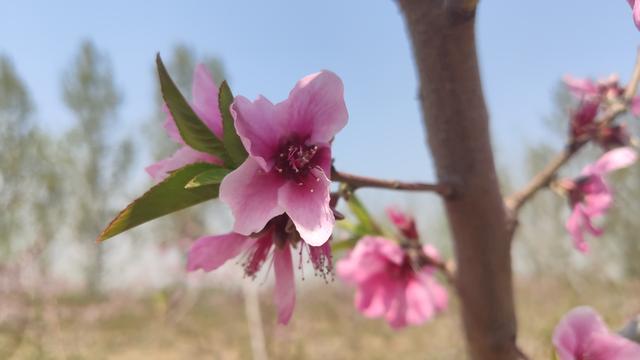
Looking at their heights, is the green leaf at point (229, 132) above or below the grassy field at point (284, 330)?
above

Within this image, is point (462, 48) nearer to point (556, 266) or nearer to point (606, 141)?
point (606, 141)

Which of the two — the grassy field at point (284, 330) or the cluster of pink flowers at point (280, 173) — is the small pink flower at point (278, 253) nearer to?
the cluster of pink flowers at point (280, 173)

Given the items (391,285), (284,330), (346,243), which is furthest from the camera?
(284,330)

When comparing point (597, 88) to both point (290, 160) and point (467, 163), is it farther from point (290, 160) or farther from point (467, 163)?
point (290, 160)

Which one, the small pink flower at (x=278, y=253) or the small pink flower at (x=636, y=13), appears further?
the small pink flower at (x=278, y=253)

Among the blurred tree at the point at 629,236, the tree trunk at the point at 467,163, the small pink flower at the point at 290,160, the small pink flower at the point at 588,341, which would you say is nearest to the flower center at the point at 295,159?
the small pink flower at the point at 290,160

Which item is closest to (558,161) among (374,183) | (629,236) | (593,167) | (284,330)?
(593,167)
